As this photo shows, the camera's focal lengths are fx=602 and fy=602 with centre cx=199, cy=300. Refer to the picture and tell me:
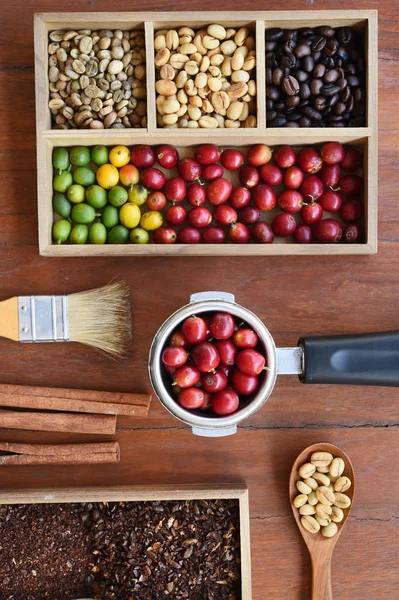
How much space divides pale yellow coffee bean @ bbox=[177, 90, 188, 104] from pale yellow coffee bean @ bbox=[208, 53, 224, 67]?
0.31 feet

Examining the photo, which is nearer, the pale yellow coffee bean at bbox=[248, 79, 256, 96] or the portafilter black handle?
the portafilter black handle

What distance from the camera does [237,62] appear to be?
4.35 feet

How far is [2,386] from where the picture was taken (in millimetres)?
1407

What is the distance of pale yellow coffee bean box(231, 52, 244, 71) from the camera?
4.34 feet

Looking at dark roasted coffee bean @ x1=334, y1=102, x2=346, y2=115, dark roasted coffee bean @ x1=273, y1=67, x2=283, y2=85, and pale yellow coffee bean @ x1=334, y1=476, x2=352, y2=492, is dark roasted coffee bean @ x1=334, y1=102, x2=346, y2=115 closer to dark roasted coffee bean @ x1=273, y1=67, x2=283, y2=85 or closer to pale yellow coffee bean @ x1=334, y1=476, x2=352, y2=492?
dark roasted coffee bean @ x1=273, y1=67, x2=283, y2=85

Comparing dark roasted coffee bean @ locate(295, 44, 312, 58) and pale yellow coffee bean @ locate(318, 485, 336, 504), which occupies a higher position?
dark roasted coffee bean @ locate(295, 44, 312, 58)

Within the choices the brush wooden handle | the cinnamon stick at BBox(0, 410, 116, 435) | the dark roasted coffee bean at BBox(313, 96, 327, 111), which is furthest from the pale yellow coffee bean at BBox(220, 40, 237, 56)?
the cinnamon stick at BBox(0, 410, 116, 435)

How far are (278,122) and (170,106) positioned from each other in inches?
9.5

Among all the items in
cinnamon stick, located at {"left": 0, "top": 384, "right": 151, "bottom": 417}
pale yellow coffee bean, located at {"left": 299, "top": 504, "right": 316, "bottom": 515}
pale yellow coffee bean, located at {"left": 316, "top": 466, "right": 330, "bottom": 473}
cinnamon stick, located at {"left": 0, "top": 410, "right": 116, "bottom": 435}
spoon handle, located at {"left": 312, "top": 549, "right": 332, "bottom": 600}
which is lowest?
spoon handle, located at {"left": 312, "top": 549, "right": 332, "bottom": 600}

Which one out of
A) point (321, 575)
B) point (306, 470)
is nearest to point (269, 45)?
point (306, 470)

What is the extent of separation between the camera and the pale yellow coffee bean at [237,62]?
1.32 metres

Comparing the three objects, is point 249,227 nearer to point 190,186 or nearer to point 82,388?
point 190,186

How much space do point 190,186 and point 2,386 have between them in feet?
2.11

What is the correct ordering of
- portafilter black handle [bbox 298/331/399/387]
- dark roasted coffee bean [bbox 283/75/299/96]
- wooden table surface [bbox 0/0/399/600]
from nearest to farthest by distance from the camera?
portafilter black handle [bbox 298/331/399/387] → dark roasted coffee bean [bbox 283/75/299/96] → wooden table surface [bbox 0/0/399/600]
